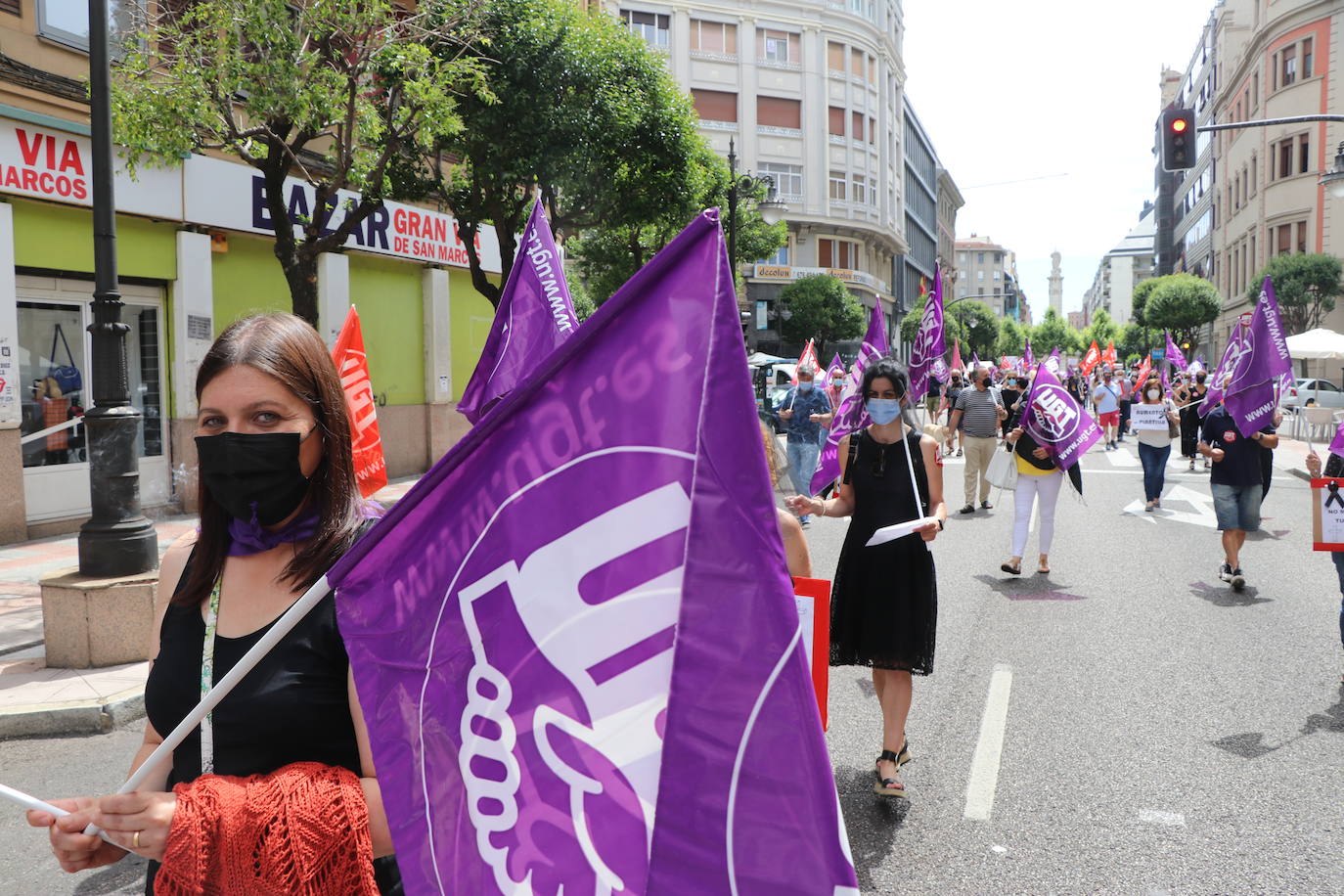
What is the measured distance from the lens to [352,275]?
59.3ft

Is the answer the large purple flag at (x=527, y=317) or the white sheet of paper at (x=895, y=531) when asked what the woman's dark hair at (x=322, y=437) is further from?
the large purple flag at (x=527, y=317)

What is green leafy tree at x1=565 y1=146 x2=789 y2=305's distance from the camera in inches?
776

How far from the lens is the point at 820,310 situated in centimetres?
5138

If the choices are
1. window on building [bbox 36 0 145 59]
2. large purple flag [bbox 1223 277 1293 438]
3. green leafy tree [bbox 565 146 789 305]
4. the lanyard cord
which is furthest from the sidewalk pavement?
green leafy tree [bbox 565 146 789 305]

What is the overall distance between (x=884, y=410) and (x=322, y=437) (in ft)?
11.2

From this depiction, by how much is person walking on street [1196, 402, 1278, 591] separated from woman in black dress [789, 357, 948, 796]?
528 centimetres

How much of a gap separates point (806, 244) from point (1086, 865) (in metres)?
54.1

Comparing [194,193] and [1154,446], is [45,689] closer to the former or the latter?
[194,193]

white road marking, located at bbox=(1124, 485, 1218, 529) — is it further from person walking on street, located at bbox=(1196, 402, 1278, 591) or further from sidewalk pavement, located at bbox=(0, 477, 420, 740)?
sidewalk pavement, located at bbox=(0, 477, 420, 740)

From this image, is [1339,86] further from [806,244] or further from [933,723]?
[933,723]

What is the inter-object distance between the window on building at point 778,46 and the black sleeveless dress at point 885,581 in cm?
5103

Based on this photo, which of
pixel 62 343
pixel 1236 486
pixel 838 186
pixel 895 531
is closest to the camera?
pixel 895 531

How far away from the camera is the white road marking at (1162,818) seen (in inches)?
174

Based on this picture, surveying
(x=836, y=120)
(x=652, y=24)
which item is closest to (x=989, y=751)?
(x=652, y=24)
